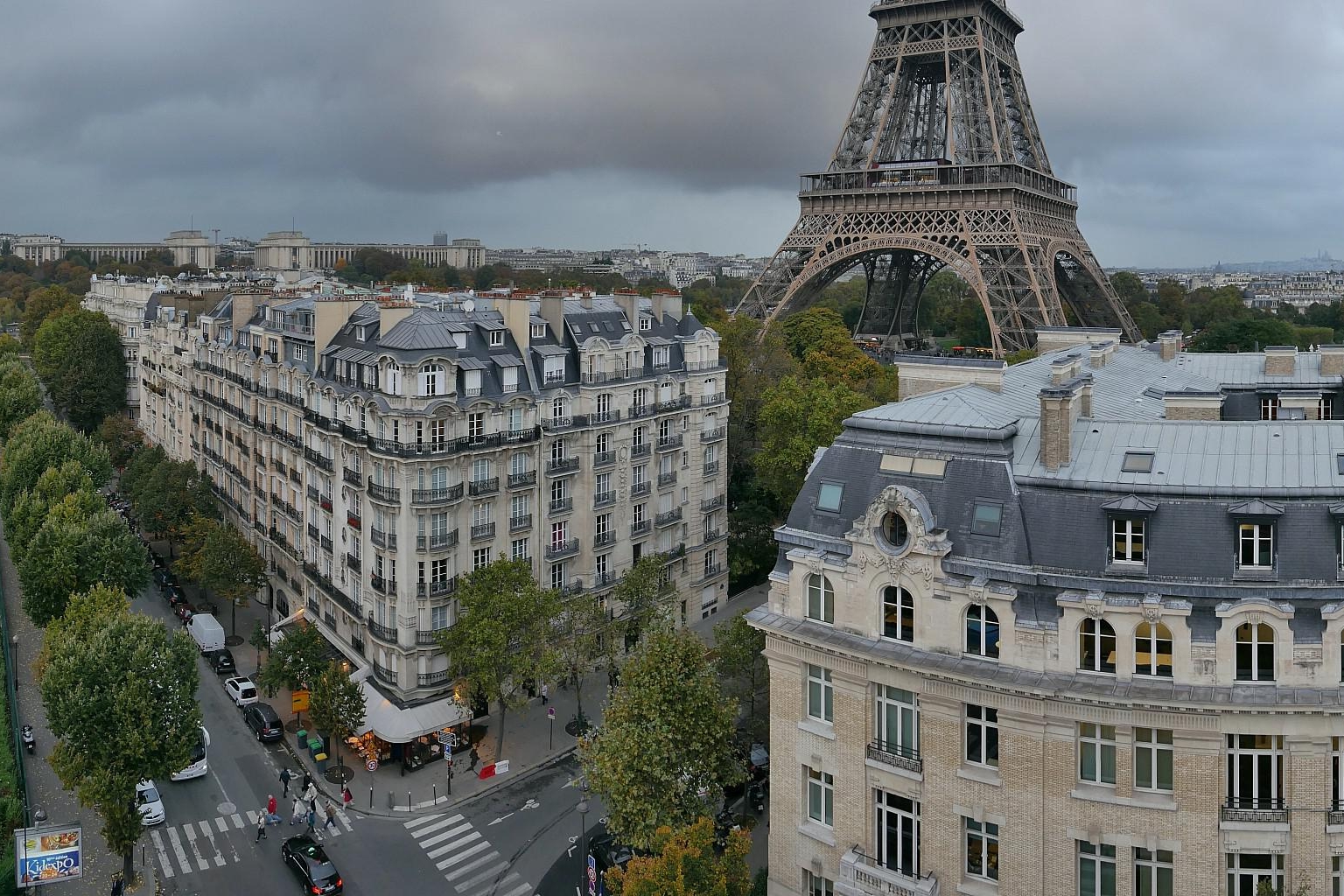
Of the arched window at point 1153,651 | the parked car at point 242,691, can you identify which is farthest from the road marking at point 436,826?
the arched window at point 1153,651

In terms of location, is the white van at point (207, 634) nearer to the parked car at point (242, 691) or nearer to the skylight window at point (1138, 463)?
the parked car at point (242, 691)

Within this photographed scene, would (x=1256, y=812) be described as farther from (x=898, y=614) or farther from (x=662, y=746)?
(x=662, y=746)

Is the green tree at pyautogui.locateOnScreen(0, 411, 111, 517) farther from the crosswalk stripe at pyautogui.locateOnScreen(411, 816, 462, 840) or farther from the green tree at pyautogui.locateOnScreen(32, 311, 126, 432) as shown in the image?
the crosswalk stripe at pyautogui.locateOnScreen(411, 816, 462, 840)

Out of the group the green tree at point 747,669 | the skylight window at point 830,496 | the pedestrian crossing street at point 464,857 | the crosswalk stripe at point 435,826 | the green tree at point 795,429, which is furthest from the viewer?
the green tree at point 795,429

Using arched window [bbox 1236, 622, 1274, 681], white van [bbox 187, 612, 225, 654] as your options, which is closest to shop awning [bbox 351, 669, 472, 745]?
white van [bbox 187, 612, 225, 654]

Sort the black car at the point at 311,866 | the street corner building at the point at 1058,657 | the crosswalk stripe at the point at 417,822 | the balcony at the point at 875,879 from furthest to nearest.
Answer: the crosswalk stripe at the point at 417,822, the black car at the point at 311,866, the balcony at the point at 875,879, the street corner building at the point at 1058,657

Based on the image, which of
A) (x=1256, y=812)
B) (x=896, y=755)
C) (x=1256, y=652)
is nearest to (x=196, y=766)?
(x=896, y=755)
